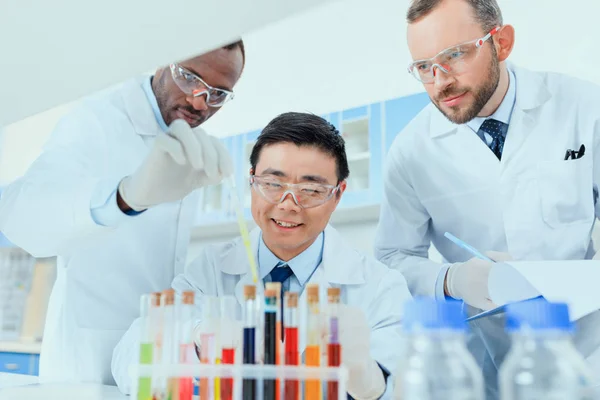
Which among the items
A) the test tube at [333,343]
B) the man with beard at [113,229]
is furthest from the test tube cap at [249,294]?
the man with beard at [113,229]

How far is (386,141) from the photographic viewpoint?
1587 mm

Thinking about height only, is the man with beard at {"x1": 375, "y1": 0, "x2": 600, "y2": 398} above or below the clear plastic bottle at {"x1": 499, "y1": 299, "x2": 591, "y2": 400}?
above

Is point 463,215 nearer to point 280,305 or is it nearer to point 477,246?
point 477,246

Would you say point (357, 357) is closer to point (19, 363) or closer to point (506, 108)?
point (506, 108)

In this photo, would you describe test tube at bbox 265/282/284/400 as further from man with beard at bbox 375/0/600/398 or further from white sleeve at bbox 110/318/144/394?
man with beard at bbox 375/0/600/398

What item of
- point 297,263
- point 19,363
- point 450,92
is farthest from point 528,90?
point 19,363

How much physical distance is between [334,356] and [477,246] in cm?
80

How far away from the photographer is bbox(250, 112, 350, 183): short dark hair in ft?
5.03

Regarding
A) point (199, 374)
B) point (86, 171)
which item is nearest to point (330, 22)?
point (86, 171)

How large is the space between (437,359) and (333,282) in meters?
0.71

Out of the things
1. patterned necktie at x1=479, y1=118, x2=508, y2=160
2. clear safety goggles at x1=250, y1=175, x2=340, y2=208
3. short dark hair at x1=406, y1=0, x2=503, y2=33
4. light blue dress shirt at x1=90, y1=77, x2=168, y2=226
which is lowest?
light blue dress shirt at x1=90, y1=77, x2=168, y2=226

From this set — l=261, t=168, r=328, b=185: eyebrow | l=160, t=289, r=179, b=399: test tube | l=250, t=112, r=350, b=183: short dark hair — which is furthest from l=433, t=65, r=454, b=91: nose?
l=160, t=289, r=179, b=399: test tube

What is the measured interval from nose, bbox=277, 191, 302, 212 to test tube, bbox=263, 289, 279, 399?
60 centimetres

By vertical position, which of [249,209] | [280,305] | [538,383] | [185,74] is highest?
[185,74]
